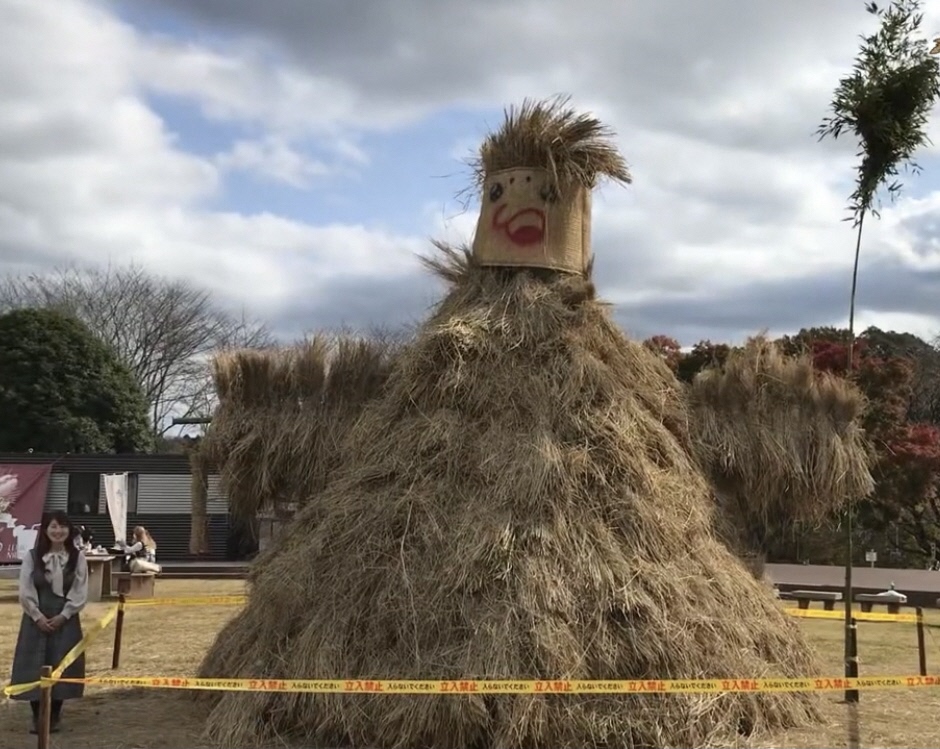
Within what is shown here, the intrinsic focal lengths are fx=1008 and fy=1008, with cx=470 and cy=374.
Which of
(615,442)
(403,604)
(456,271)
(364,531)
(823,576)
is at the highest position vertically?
(456,271)

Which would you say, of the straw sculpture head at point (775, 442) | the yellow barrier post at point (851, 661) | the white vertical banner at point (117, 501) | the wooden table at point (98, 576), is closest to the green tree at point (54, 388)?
the white vertical banner at point (117, 501)

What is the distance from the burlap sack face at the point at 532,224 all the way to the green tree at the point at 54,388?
2218 centimetres

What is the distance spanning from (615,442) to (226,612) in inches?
362

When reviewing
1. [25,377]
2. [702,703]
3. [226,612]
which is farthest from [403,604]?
[25,377]

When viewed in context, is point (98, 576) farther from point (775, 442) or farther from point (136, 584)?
point (775, 442)

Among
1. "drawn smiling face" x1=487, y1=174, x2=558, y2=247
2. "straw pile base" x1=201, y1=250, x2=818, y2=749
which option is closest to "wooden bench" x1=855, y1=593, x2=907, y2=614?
"straw pile base" x1=201, y1=250, x2=818, y2=749

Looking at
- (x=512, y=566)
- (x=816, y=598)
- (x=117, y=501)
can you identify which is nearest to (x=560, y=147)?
(x=512, y=566)

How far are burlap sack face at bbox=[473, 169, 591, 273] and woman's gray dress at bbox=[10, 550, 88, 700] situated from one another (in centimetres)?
346

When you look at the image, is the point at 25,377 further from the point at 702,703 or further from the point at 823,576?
the point at 702,703

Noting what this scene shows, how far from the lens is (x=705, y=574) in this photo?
6.04m

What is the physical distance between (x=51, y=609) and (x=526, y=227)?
158 inches

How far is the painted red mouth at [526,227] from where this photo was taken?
269 inches

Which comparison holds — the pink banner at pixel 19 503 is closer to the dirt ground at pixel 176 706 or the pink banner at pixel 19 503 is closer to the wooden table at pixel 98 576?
the wooden table at pixel 98 576

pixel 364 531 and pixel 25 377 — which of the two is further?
pixel 25 377
